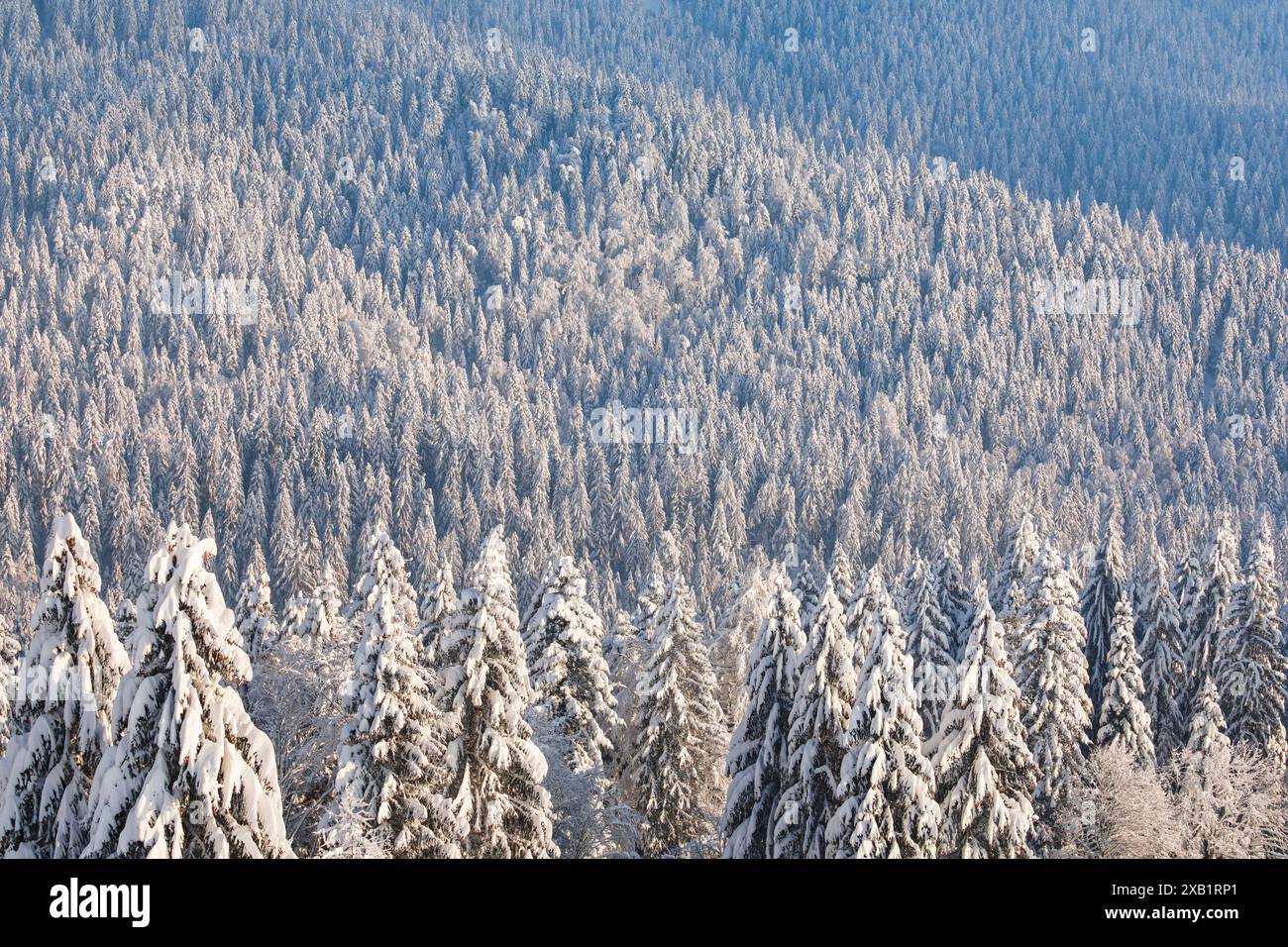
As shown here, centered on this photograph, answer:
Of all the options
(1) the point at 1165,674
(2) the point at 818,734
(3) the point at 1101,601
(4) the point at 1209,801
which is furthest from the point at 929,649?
(2) the point at 818,734

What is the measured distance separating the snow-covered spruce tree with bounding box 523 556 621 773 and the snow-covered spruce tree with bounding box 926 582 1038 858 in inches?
378

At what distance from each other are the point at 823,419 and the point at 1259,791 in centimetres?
16501

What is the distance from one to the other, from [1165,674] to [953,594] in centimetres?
696

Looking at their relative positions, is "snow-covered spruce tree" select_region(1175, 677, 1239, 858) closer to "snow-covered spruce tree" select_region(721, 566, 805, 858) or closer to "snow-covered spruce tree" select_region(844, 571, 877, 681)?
"snow-covered spruce tree" select_region(844, 571, 877, 681)

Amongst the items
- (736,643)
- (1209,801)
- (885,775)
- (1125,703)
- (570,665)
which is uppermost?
(885,775)

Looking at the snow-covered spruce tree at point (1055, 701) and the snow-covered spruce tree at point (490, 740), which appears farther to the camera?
the snow-covered spruce tree at point (1055, 701)

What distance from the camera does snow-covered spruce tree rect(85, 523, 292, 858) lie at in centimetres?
1598

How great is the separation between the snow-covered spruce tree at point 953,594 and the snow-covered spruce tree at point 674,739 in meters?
9.46

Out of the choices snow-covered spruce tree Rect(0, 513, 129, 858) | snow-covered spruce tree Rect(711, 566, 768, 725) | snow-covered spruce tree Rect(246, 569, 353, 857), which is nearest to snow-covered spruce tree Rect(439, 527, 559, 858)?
snow-covered spruce tree Rect(246, 569, 353, 857)

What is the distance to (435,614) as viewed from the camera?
27.7 meters

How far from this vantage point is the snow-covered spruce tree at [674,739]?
3167cm

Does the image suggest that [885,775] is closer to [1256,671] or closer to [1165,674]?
[1165,674]

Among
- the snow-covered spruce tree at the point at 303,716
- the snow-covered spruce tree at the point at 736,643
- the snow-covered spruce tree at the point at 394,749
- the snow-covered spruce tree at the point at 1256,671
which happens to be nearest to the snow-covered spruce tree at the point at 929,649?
the snow-covered spruce tree at the point at 736,643

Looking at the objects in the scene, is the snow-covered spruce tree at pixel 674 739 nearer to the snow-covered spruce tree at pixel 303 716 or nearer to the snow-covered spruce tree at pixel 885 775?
the snow-covered spruce tree at pixel 303 716
